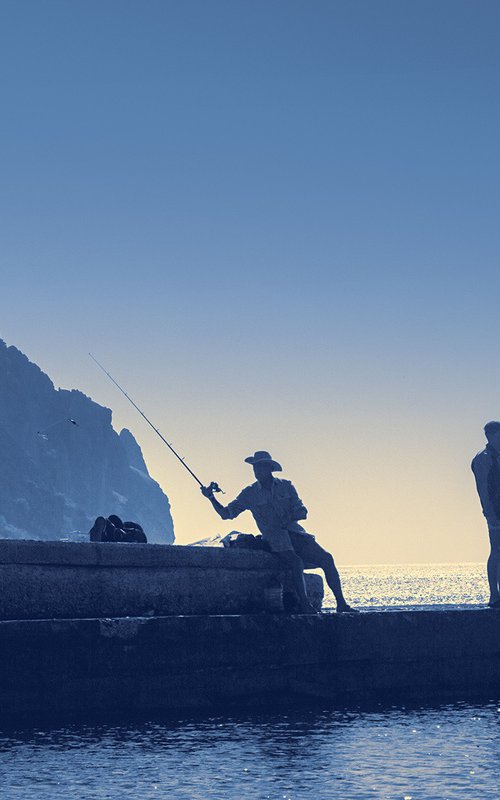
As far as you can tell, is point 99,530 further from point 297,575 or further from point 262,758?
point 262,758

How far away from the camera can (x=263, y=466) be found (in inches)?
537

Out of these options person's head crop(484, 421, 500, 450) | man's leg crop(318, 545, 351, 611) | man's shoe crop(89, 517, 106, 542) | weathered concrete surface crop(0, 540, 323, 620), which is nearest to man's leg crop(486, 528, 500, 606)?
person's head crop(484, 421, 500, 450)

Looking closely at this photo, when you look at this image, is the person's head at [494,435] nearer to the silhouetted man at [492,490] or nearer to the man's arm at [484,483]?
the silhouetted man at [492,490]

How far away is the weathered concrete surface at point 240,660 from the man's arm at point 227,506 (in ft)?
4.63

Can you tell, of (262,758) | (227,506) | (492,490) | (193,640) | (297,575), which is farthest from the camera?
(492,490)

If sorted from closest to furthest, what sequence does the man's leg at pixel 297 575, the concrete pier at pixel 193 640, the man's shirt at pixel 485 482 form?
the concrete pier at pixel 193 640 < the man's leg at pixel 297 575 < the man's shirt at pixel 485 482

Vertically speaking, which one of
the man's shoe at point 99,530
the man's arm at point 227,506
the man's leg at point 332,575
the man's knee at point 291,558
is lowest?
the man's leg at point 332,575

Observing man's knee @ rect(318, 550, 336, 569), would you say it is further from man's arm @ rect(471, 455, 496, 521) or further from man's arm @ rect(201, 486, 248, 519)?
man's arm @ rect(471, 455, 496, 521)

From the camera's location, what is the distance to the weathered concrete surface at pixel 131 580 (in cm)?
1152

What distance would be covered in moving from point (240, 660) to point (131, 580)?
1.25m

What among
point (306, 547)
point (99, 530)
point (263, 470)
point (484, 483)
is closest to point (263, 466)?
point (263, 470)

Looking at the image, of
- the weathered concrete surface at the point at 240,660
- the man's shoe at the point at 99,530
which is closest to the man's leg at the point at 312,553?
the weathered concrete surface at the point at 240,660

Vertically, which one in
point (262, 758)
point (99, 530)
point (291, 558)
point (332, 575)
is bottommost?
point (262, 758)

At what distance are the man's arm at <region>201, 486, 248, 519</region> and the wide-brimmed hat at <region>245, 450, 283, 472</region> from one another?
36cm
